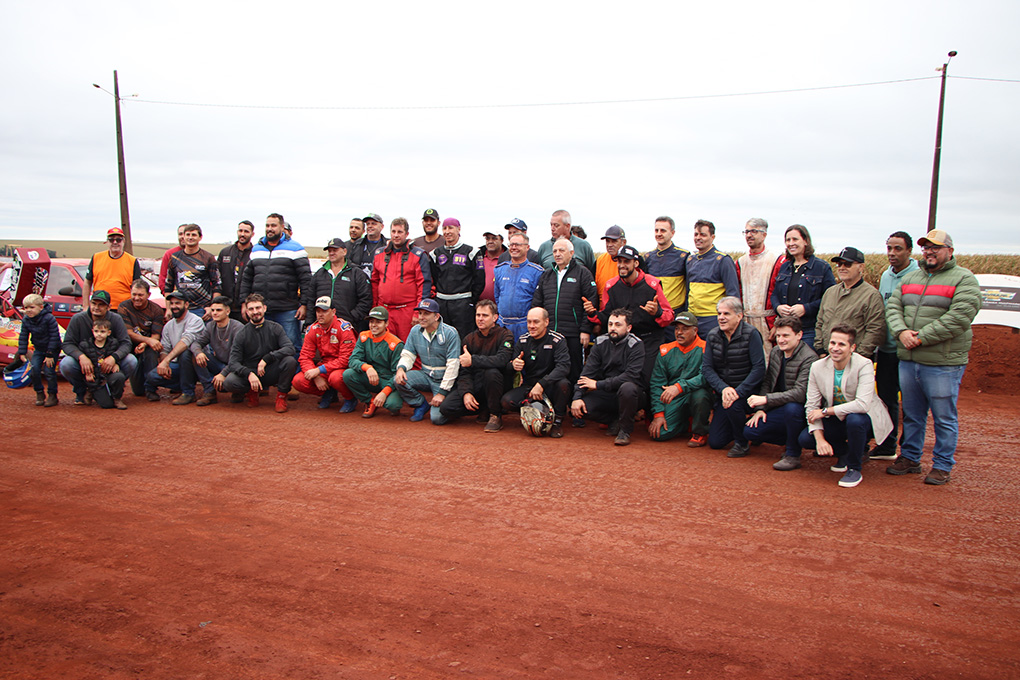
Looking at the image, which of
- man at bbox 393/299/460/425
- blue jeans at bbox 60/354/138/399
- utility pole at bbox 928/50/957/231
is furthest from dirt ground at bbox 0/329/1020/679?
utility pole at bbox 928/50/957/231

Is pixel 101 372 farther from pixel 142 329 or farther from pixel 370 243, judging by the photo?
pixel 370 243

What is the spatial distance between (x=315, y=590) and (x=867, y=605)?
10.7ft

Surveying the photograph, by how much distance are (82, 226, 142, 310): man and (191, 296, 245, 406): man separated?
1.78 meters

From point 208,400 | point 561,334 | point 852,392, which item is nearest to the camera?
point 852,392

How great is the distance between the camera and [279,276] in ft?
32.8

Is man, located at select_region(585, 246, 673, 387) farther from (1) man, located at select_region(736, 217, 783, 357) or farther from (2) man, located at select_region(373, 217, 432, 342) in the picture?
(2) man, located at select_region(373, 217, 432, 342)

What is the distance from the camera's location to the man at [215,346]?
9.74 metres

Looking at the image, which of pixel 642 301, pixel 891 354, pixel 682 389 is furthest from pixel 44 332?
pixel 891 354

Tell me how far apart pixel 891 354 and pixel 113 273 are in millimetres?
10786

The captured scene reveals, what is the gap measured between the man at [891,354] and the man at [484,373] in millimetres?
4131

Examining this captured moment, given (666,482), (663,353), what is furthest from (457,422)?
(666,482)

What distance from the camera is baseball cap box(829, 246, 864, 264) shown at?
6793 mm

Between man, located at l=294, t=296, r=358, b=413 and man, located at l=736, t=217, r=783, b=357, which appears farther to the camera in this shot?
man, located at l=294, t=296, r=358, b=413

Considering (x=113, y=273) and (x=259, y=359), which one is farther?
(x=113, y=273)
